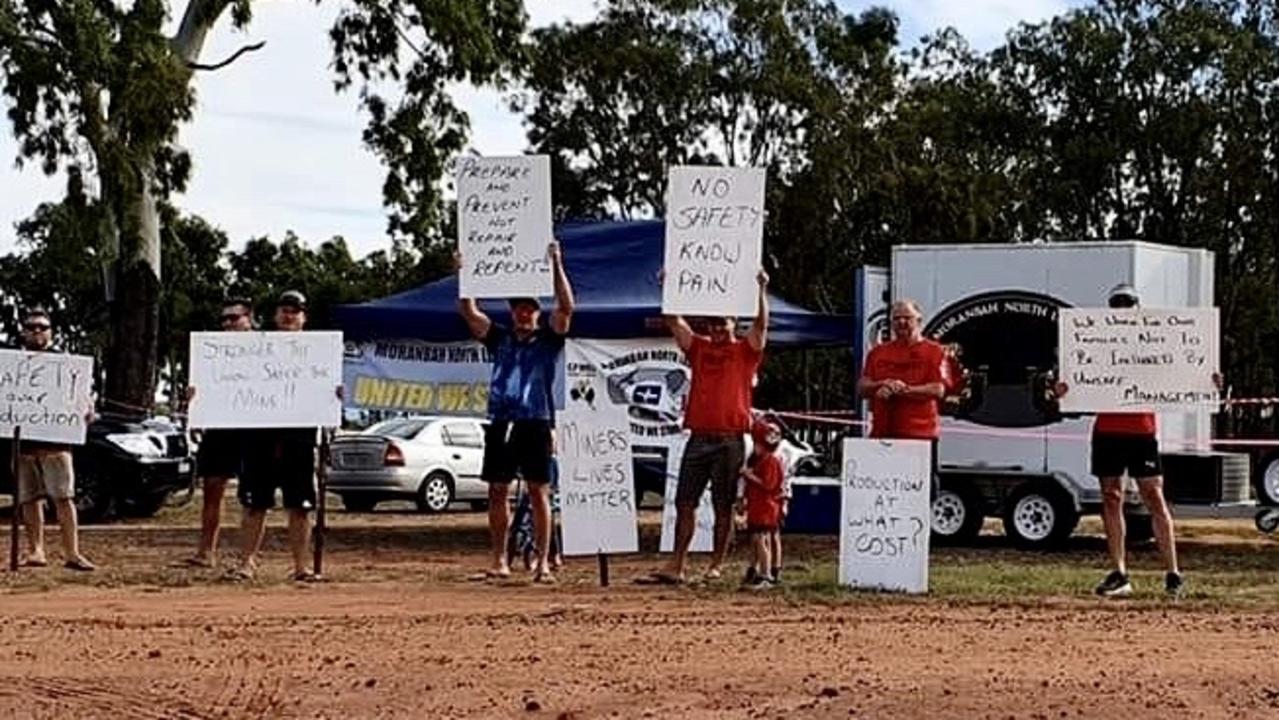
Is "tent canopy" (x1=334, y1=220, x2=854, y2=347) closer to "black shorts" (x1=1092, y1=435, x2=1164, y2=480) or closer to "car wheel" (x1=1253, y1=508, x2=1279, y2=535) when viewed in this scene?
"car wheel" (x1=1253, y1=508, x2=1279, y2=535)

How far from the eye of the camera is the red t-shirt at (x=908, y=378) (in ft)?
39.5

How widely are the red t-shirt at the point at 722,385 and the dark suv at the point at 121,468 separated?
940cm

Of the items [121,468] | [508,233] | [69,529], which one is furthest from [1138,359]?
[121,468]

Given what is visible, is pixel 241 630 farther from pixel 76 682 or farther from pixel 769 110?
pixel 769 110

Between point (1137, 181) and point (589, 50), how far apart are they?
37.4 ft

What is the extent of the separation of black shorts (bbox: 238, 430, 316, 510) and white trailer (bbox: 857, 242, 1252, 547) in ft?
22.2

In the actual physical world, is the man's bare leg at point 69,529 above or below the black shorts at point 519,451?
below

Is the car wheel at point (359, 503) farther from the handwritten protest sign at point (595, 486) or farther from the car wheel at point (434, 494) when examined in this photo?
the handwritten protest sign at point (595, 486)

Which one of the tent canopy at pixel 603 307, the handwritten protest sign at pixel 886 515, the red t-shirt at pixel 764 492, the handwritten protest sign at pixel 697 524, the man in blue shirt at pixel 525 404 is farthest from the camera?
the tent canopy at pixel 603 307

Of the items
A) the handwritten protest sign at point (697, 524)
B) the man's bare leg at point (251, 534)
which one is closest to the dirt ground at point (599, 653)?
the man's bare leg at point (251, 534)

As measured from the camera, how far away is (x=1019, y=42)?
42.0m

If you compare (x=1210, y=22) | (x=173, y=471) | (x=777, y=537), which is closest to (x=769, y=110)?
(x=1210, y=22)

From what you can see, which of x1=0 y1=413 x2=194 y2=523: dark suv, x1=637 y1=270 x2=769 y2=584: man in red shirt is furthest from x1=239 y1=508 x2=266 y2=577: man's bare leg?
x1=0 y1=413 x2=194 y2=523: dark suv

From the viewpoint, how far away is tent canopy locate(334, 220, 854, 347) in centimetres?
1758
